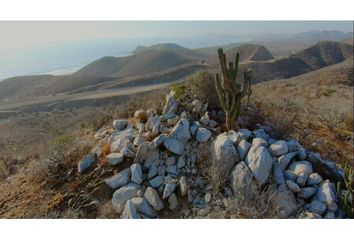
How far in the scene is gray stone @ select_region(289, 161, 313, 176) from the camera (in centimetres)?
489

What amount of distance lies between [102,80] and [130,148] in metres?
44.2

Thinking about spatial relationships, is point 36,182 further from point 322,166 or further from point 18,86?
point 18,86

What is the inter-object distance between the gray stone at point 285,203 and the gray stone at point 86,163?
352cm

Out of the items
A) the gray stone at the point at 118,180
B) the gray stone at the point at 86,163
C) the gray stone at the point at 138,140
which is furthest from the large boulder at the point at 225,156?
the gray stone at the point at 86,163

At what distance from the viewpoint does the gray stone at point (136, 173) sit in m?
5.13

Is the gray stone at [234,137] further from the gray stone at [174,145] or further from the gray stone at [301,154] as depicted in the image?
the gray stone at [301,154]

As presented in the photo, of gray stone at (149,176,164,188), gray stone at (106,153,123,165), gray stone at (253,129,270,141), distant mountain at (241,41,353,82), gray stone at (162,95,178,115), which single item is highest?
gray stone at (162,95,178,115)

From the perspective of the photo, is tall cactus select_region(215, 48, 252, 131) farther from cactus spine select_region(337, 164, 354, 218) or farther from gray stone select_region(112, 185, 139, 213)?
gray stone select_region(112, 185, 139, 213)

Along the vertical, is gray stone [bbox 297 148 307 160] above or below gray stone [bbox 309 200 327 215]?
above

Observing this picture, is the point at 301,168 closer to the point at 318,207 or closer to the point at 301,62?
the point at 318,207

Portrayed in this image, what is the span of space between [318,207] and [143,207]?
2.81 metres

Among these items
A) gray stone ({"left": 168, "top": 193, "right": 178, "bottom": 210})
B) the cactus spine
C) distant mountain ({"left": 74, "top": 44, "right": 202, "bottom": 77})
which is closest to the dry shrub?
gray stone ({"left": 168, "top": 193, "right": 178, "bottom": 210})

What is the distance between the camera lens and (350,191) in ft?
15.0

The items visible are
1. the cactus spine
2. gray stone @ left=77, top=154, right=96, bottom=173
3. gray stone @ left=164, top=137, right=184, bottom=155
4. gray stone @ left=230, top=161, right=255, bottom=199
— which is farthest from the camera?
gray stone @ left=77, top=154, right=96, bottom=173
